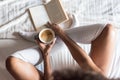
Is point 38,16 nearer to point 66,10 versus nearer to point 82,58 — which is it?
point 66,10

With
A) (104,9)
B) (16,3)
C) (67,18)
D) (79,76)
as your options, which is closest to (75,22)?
(67,18)

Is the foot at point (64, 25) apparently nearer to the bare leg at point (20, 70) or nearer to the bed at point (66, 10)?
the bed at point (66, 10)

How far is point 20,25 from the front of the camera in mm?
1241

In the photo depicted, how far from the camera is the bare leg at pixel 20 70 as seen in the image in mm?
1021

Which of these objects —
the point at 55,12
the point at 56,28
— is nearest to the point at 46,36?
the point at 56,28

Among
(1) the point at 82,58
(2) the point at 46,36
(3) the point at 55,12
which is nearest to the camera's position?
(1) the point at 82,58

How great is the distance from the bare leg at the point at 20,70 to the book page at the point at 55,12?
0.84ft

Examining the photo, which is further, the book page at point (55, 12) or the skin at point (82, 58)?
the book page at point (55, 12)

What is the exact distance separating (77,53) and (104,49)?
10cm

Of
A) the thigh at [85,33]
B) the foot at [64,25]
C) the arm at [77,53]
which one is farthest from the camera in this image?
the foot at [64,25]

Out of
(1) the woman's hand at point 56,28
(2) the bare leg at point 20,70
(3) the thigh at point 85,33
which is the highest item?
(1) the woman's hand at point 56,28

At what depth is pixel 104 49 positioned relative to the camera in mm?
1029

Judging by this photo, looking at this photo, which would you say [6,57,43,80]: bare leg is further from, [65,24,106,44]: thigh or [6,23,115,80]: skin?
[65,24,106,44]: thigh

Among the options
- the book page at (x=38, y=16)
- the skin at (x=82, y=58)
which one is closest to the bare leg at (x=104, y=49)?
the skin at (x=82, y=58)
